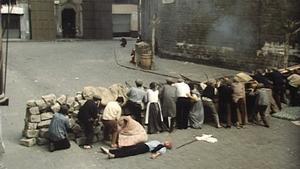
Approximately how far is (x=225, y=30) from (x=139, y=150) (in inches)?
521

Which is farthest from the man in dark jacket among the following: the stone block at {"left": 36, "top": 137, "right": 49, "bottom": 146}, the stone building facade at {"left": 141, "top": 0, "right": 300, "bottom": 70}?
the stone building facade at {"left": 141, "top": 0, "right": 300, "bottom": 70}

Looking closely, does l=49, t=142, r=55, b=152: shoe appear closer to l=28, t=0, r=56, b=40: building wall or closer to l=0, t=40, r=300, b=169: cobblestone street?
l=0, t=40, r=300, b=169: cobblestone street

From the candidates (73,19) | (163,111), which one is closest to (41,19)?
(73,19)

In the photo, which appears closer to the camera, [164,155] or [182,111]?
[164,155]

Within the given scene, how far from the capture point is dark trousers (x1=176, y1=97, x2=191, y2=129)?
39.2 ft

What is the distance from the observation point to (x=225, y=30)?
Result: 21.9 m

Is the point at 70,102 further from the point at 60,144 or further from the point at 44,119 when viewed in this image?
the point at 60,144

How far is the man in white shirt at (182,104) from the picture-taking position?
11.9m

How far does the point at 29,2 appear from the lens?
37125 mm

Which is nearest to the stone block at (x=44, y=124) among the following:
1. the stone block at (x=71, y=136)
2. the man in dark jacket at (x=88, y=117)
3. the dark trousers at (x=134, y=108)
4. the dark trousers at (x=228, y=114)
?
the stone block at (x=71, y=136)

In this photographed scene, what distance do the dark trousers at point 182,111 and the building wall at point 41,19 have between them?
27822 mm

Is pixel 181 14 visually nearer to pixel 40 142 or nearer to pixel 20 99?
pixel 20 99

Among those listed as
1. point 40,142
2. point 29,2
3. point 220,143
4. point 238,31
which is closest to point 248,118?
point 220,143

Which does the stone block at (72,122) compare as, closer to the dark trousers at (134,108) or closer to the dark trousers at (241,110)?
the dark trousers at (134,108)
